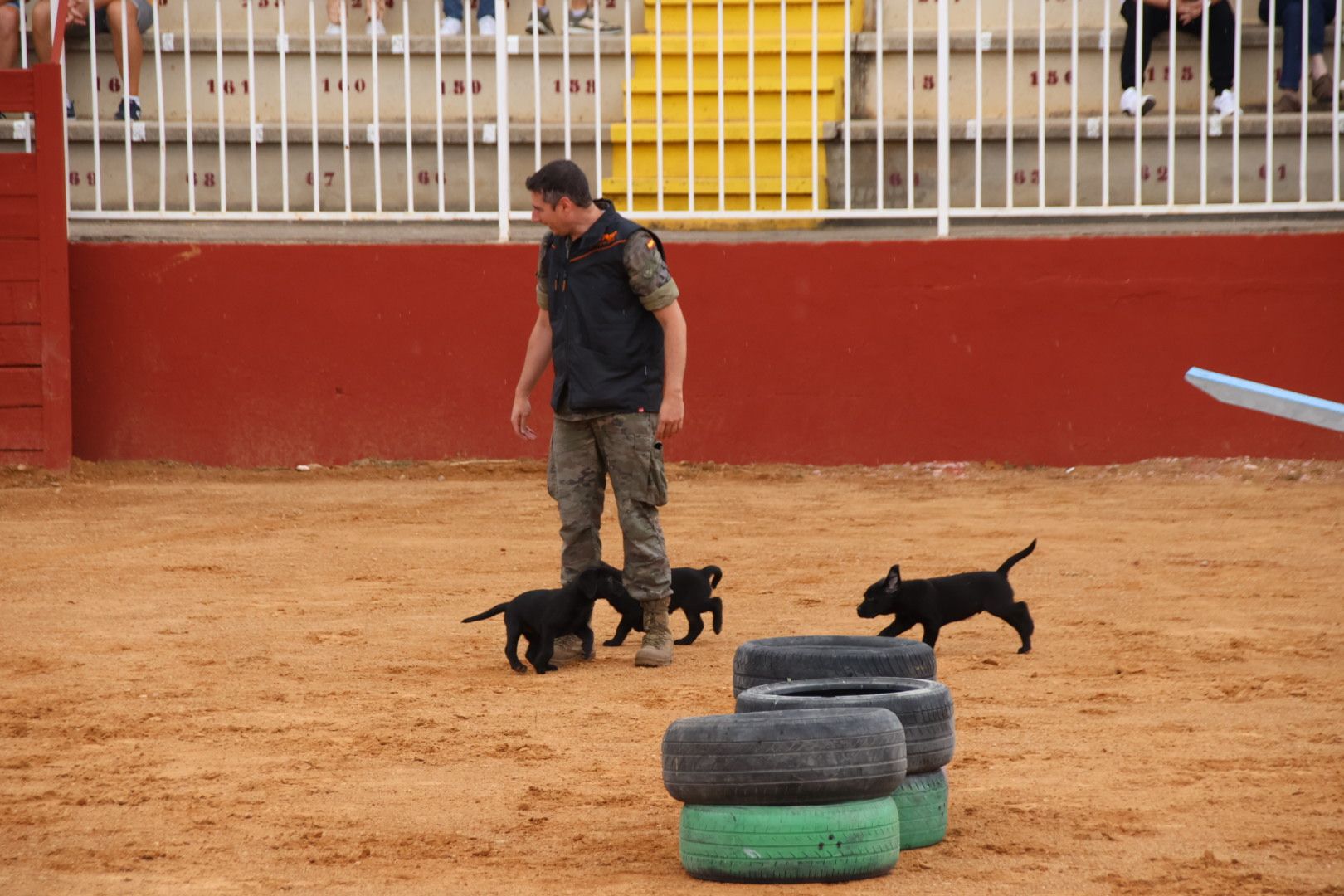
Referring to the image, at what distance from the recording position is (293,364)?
12.5 m

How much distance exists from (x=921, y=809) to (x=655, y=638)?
8.35 feet

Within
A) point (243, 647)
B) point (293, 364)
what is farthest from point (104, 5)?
point (243, 647)

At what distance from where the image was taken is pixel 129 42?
519 inches

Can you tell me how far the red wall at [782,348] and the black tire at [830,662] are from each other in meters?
7.37

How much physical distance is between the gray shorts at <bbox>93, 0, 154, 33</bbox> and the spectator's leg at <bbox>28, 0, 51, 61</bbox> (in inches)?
14.0

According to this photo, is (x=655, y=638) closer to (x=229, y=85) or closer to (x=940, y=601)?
(x=940, y=601)

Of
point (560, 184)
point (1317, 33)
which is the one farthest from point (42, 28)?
point (1317, 33)

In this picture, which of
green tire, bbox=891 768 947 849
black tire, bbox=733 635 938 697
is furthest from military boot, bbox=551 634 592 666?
green tire, bbox=891 768 947 849

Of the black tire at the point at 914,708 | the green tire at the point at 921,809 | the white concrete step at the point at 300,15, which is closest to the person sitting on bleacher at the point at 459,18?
the white concrete step at the point at 300,15

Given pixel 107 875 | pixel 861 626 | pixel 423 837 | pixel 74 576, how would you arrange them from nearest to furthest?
pixel 107 875, pixel 423 837, pixel 861 626, pixel 74 576

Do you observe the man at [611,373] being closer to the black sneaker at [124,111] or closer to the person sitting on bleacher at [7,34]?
the black sneaker at [124,111]

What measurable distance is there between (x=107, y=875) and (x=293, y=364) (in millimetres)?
8584

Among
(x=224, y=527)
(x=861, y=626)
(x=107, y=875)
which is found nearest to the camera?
(x=107, y=875)

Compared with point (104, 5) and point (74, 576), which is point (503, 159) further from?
point (74, 576)
